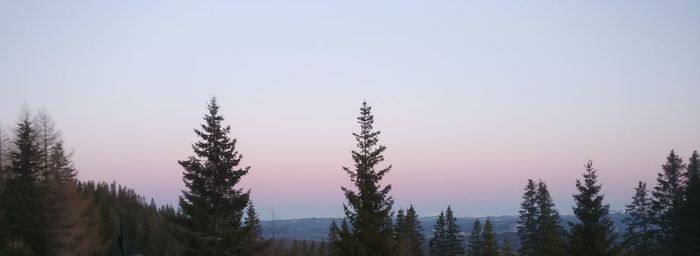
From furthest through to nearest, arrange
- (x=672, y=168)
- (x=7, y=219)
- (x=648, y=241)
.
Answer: (x=648, y=241), (x=672, y=168), (x=7, y=219)

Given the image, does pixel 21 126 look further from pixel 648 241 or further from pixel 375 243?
pixel 648 241

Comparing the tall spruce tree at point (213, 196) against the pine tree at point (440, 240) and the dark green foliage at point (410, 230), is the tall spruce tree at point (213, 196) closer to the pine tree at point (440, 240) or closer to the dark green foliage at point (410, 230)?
the dark green foliage at point (410, 230)

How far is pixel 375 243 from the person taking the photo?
1069 inches

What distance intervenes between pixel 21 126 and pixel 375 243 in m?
34.2

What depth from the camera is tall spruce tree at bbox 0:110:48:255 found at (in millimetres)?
43781

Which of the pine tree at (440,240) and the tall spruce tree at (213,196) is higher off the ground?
Answer: the tall spruce tree at (213,196)

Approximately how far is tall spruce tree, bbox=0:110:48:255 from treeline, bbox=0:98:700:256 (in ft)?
0.25

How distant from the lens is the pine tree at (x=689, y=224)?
149ft

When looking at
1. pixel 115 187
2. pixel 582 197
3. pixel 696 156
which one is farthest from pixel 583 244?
pixel 115 187

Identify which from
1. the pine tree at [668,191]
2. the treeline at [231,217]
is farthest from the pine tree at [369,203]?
the pine tree at [668,191]

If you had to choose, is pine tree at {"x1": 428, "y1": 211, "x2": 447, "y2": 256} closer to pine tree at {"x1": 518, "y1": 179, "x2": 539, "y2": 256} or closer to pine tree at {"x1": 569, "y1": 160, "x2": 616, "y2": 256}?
pine tree at {"x1": 518, "y1": 179, "x2": 539, "y2": 256}

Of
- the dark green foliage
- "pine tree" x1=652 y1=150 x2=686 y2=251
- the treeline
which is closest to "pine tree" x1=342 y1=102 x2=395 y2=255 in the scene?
the treeline

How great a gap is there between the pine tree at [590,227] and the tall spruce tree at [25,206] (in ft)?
124

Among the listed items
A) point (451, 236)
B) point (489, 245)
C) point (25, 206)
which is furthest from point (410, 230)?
point (25, 206)
